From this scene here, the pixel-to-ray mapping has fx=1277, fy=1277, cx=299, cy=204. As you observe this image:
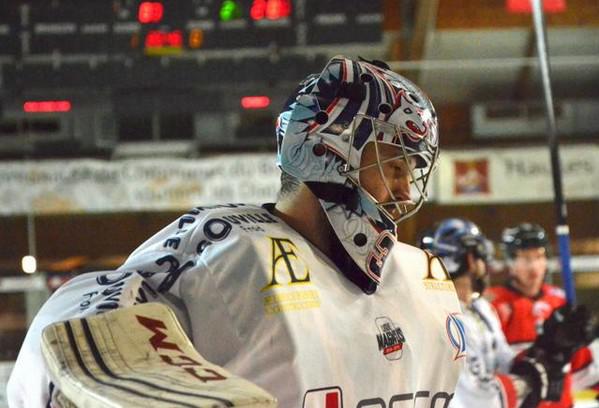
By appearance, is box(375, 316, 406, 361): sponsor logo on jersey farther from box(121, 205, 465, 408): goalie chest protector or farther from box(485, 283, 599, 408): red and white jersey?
box(485, 283, 599, 408): red and white jersey

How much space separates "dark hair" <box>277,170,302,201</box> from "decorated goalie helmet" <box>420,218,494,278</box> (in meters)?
1.73

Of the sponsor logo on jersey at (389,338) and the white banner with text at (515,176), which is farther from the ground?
the sponsor logo on jersey at (389,338)

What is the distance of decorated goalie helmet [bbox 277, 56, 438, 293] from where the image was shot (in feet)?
5.35

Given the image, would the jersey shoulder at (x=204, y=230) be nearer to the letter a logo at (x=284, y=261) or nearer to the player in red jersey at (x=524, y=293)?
the letter a logo at (x=284, y=261)

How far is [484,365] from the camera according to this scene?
3080 mm

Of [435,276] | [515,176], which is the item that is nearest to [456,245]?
[435,276]

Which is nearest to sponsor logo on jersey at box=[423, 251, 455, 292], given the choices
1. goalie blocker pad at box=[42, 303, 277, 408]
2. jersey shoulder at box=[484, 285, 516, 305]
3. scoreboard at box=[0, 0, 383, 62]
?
goalie blocker pad at box=[42, 303, 277, 408]

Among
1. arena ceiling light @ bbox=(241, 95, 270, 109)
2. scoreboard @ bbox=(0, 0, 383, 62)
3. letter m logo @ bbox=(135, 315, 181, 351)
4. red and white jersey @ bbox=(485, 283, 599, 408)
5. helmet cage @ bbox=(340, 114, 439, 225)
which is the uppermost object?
helmet cage @ bbox=(340, 114, 439, 225)

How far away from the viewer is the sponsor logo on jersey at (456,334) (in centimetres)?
174

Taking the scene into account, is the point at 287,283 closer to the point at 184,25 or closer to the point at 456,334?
the point at 456,334

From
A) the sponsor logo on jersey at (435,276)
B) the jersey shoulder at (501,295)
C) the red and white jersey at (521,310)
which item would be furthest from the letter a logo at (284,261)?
the jersey shoulder at (501,295)

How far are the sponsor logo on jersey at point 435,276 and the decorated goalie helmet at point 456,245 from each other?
5.16ft

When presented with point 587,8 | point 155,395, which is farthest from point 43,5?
point 155,395

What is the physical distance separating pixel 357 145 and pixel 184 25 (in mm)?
3812
